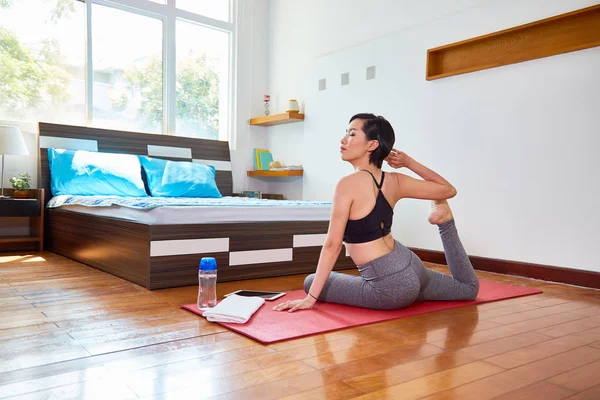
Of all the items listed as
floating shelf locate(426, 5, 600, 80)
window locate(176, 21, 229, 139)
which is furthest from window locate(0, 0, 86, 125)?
floating shelf locate(426, 5, 600, 80)

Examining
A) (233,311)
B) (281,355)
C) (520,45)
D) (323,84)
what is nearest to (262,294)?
(233,311)

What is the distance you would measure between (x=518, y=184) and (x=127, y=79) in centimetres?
383

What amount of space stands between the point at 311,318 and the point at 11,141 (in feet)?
10.2

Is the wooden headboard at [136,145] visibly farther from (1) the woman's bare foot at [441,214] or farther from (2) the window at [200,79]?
(1) the woman's bare foot at [441,214]

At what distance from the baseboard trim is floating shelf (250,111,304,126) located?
6.99 feet

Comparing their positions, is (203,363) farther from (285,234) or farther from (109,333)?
(285,234)

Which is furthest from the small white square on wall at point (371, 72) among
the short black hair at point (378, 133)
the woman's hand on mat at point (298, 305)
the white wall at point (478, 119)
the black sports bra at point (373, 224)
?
the woman's hand on mat at point (298, 305)

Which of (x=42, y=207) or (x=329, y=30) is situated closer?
(x=42, y=207)

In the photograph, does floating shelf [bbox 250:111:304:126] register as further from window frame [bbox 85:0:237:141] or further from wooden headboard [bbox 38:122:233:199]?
wooden headboard [bbox 38:122:233:199]

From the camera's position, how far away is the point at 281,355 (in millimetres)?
1612

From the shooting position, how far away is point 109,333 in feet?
5.95

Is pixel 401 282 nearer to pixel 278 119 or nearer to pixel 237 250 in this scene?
pixel 237 250

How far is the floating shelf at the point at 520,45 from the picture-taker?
307 cm

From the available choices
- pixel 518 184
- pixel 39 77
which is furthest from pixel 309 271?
pixel 39 77
